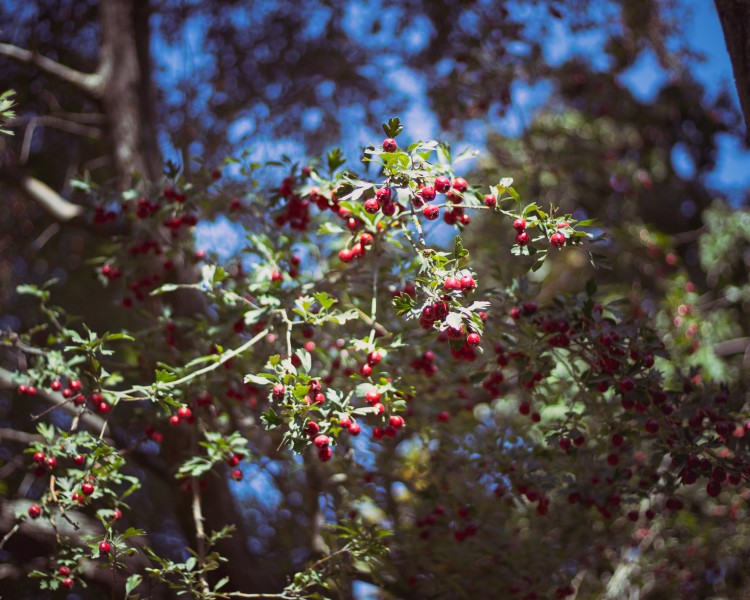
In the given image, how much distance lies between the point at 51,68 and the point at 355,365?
212 cm

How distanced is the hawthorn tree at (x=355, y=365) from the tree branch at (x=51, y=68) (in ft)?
0.06

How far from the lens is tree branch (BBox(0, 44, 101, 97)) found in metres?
3.19

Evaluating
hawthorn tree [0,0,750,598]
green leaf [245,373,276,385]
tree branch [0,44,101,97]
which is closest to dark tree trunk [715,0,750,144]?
hawthorn tree [0,0,750,598]

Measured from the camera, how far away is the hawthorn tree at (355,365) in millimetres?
2111

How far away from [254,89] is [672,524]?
345 centimetres

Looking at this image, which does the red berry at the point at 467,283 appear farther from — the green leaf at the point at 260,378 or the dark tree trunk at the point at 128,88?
the dark tree trunk at the point at 128,88

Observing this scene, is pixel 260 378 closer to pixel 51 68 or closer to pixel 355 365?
pixel 355 365

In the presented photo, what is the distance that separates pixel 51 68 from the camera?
3383mm

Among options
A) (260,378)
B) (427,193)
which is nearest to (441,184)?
(427,193)

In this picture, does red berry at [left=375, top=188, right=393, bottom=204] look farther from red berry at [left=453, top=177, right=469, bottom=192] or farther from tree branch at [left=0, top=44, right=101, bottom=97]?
tree branch at [left=0, top=44, right=101, bottom=97]

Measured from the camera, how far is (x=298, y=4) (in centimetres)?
453

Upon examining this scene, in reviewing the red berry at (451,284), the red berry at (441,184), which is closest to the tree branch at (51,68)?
the red berry at (441,184)

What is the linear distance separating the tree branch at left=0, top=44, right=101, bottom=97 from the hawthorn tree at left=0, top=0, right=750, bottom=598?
0.06 feet

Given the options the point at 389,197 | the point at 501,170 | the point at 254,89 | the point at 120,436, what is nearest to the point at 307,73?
the point at 254,89
